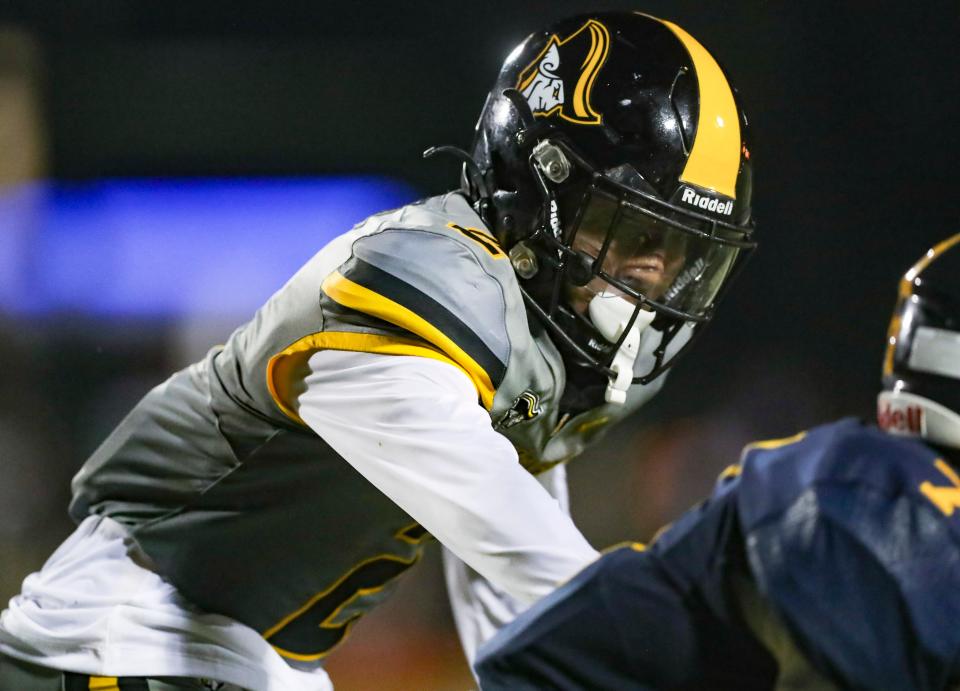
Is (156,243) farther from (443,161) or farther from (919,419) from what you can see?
(919,419)

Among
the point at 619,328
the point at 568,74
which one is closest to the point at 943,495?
the point at 619,328

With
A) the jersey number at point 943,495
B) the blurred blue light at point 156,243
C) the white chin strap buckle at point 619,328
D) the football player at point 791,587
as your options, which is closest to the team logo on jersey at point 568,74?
the white chin strap buckle at point 619,328

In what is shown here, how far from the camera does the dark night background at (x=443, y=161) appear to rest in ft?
9.59

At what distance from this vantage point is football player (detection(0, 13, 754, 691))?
1.39 m

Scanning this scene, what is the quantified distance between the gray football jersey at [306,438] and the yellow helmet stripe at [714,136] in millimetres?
268

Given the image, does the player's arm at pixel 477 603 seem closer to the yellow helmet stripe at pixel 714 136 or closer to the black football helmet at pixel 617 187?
the black football helmet at pixel 617 187

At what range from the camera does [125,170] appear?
10.2ft

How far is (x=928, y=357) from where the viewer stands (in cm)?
99

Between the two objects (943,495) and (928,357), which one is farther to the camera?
(928,357)

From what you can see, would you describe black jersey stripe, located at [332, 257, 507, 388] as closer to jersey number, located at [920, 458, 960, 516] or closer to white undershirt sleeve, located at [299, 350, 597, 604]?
white undershirt sleeve, located at [299, 350, 597, 604]

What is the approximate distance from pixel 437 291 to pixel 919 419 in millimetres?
480

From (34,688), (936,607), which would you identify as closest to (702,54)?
(936,607)

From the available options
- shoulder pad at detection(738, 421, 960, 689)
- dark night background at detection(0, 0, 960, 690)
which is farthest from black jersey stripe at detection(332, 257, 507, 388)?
dark night background at detection(0, 0, 960, 690)

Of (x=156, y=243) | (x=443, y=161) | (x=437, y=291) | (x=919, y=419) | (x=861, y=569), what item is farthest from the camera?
(x=156, y=243)
